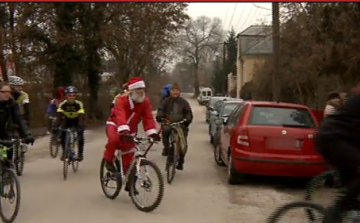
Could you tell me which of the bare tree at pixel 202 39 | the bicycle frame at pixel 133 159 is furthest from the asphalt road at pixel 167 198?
the bare tree at pixel 202 39

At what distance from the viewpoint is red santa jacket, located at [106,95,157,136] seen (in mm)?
7289

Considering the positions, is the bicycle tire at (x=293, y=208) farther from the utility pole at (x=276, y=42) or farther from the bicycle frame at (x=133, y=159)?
the utility pole at (x=276, y=42)

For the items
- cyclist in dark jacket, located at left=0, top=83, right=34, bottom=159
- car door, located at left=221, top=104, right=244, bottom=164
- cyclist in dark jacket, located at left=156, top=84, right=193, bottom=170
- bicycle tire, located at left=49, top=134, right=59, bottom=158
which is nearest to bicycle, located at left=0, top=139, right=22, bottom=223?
cyclist in dark jacket, located at left=0, top=83, right=34, bottom=159

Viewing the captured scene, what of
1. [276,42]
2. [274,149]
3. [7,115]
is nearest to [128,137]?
[7,115]

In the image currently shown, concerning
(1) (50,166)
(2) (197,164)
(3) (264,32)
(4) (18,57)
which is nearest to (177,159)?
(2) (197,164)

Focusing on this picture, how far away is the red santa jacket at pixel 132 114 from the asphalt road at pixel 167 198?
1115mm

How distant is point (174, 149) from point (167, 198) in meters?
1.77

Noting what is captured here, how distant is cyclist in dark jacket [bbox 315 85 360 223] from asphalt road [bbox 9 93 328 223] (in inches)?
107

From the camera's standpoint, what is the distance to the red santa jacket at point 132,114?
7.29 m

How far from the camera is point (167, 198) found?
321 inches

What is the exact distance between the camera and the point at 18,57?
1079 inches

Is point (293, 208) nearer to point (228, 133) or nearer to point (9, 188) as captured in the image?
point (9, 188)

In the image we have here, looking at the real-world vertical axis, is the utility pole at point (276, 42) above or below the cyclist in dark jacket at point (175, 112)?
above

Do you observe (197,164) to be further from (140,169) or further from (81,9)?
(81,9)
